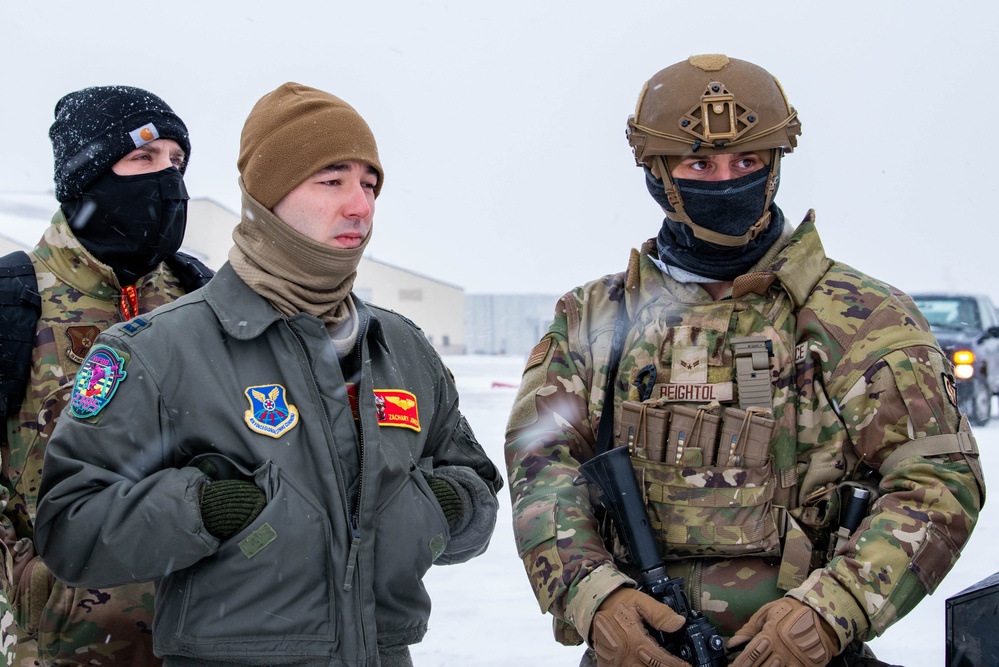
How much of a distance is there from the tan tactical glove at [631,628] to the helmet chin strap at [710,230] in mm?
926

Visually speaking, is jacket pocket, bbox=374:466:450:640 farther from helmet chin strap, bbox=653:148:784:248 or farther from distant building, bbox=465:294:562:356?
distant building, bbox=465:294:562:356

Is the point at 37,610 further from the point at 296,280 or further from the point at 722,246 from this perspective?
the point at 722,246

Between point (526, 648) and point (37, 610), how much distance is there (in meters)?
2.42

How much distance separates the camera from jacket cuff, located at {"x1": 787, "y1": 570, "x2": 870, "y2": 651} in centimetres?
225

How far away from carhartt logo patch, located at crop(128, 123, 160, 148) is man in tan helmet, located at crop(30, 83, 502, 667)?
0.70 m

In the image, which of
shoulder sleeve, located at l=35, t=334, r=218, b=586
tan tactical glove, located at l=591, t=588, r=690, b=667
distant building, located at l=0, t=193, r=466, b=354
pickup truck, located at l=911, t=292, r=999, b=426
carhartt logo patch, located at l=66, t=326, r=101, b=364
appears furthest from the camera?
distant building, located at l=0, t=193, r=466, b=354

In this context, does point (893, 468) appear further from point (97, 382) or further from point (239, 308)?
point (97, 382)

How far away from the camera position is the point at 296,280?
2.48 m

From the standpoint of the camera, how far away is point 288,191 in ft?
8.30

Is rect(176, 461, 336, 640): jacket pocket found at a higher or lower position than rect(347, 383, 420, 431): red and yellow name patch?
lower

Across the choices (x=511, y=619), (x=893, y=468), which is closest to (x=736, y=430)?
(x=893, y=468)

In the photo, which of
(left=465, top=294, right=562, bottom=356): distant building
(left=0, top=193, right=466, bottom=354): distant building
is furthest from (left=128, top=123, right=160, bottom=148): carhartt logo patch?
(left=465, top=294, right=562, bottom=356): distant building

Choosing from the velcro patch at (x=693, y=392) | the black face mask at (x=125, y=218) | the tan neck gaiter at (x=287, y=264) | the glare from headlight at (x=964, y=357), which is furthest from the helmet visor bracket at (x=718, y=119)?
the glare from headlight at (x=964, y=357)

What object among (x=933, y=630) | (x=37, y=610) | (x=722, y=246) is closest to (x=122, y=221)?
(x=37, y=610)
